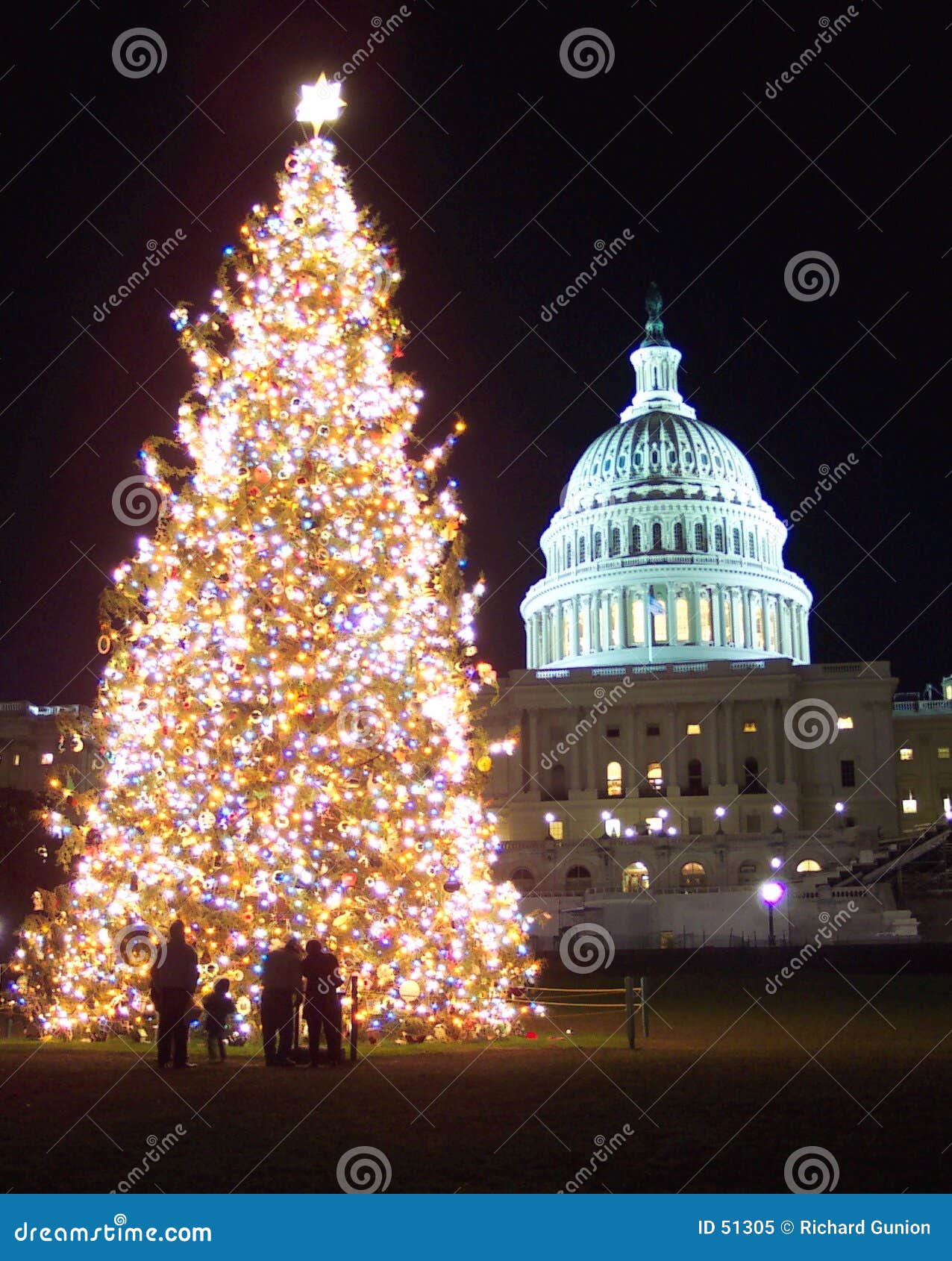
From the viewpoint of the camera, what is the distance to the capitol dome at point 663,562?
373 feet

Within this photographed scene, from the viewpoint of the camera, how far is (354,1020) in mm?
18391

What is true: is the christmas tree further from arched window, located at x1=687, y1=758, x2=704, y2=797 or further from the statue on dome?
the statue on dome

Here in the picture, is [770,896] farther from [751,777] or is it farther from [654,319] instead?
[654,319]

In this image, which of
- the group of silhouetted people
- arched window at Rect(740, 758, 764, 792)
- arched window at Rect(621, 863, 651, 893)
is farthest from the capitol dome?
the group of silhouetted people

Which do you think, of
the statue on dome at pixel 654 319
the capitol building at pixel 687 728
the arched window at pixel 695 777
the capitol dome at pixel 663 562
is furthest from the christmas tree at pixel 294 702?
the statue on dome at pixel 654 319

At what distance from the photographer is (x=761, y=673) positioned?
9606 cm

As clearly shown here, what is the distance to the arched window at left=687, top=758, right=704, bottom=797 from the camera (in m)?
94.6

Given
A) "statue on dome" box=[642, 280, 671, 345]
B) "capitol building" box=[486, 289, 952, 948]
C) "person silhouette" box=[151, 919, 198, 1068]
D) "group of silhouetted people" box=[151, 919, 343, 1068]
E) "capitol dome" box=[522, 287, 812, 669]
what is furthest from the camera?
"statue on dome" box=[642, 280, 671, 345]

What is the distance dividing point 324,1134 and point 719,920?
50.6 metres

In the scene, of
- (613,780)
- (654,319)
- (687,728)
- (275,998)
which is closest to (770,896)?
(613,780)

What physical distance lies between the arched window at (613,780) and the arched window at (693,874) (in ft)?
42.7

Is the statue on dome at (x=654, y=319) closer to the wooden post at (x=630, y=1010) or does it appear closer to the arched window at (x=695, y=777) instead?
the arched window at (x=695, y=777)

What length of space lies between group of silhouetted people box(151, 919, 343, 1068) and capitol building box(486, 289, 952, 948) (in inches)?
1402

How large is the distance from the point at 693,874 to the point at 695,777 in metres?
13.3
